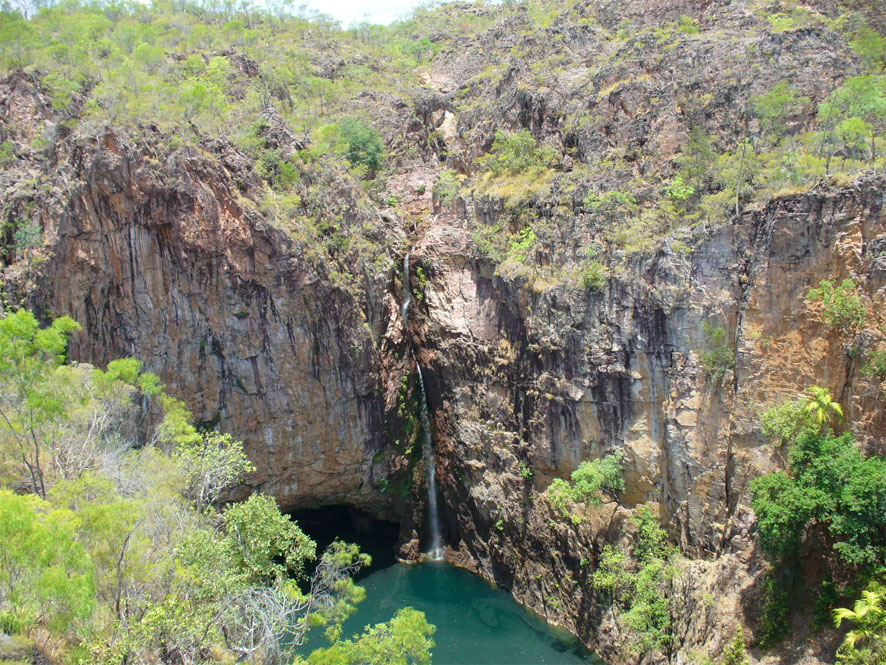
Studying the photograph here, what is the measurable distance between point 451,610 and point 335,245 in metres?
15.4

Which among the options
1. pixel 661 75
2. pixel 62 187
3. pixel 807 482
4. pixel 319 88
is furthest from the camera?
pixel 319 88

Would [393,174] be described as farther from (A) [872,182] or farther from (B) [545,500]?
(A) [872,182]

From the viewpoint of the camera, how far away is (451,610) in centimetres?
2462

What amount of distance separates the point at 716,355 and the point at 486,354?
30.7 feet

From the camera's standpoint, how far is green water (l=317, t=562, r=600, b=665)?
2173 centimetres

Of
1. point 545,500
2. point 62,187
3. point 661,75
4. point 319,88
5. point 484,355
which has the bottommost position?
point 545,500

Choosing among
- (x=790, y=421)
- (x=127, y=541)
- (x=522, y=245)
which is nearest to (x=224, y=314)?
(x=522, y=245)

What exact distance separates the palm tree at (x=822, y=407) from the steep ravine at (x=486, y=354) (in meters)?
0.49

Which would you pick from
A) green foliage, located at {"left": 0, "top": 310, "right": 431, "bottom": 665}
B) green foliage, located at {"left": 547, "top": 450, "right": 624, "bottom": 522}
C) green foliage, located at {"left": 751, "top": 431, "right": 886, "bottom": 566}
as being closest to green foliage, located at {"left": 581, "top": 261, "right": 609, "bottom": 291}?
green foliage, located at {"left": 547, "top": 450, "right": 624, "bottom": 522}

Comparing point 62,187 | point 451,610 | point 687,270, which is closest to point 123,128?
point 62,187

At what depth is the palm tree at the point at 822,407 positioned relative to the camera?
15.9 metres

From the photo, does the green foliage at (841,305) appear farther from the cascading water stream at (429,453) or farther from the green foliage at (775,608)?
the cascading water stream at (429,453)

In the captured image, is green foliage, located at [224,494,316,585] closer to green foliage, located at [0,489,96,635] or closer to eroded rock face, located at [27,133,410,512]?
green foliage, located at [0,489,96,635]

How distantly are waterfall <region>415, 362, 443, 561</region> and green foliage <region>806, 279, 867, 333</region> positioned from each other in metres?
16.3
